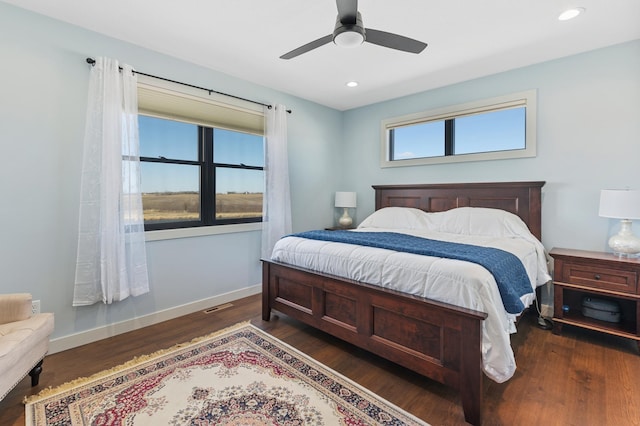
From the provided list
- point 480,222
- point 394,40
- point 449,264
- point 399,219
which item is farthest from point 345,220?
point 394,40

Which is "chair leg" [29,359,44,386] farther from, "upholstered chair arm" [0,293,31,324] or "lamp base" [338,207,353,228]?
"lamp base" [338,207,353,228]

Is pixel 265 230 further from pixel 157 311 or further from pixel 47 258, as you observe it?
pixel 47 258

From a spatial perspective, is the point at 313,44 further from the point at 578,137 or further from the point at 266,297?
the point at 578,137

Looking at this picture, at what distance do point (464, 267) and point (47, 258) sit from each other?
3118 millimetres

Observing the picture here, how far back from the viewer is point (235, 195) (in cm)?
376

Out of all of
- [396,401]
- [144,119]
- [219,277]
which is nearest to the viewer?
[396,401]

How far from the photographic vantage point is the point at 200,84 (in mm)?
3268

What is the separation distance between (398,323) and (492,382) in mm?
734

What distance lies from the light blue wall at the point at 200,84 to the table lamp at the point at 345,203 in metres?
0.77

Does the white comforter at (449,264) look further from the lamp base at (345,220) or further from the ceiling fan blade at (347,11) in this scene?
the ceiling fan blade at (347,11)

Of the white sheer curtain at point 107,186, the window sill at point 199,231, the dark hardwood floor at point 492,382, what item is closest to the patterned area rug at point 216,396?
the dark hardwood floor at point 492,382

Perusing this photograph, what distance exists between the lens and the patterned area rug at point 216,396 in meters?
1.68

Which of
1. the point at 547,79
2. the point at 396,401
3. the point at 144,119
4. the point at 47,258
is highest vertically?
the point at 547,79

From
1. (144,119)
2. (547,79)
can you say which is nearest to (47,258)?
(144,119)
